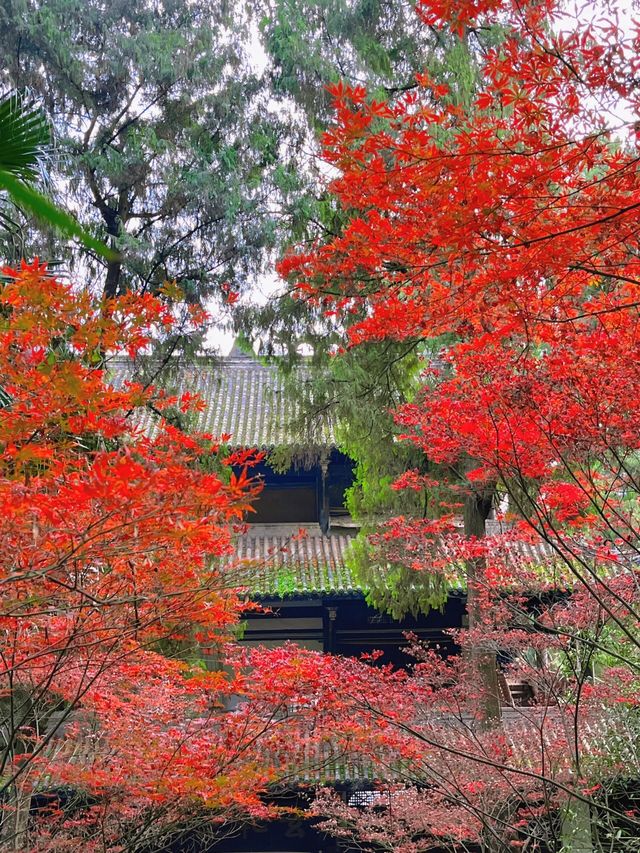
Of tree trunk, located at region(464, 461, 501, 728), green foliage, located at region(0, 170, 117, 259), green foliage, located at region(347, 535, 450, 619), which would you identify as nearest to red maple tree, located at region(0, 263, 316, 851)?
green foliage, located at region(0, 170, 117, 259)

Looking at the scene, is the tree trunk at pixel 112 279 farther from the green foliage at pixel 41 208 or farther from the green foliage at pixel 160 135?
the green foliage at pixel 41 208

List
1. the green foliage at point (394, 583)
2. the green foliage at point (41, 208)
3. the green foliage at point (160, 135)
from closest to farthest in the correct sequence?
the green foliage at point (41, 208)
the green foliage at point (160, 135)
the green foliage at point (394, 583)

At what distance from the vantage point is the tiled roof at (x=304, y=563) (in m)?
12.3

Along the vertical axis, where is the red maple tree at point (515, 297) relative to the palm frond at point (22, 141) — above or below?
below

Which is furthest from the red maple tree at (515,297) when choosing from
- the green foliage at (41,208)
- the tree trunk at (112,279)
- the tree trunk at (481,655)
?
the green foliage at (41,208)

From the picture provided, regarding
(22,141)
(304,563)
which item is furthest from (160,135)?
(304,563)

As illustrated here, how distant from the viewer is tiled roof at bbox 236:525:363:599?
12.3 meters

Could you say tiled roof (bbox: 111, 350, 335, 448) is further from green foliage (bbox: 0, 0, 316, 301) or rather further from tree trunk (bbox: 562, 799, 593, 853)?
tree trunk (bbox: 562, 799, 593, 853)

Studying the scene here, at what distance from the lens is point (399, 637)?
13.8 meters

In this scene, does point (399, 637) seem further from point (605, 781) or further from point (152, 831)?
point (152, 831)

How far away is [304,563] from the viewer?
13.2m

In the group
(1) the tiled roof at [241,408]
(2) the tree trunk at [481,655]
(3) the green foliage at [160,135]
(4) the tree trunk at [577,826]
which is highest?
(3) the green foliage at [160,135]

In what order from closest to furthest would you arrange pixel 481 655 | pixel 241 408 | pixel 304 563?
1. pixel 481 655
2. pixel 304 563
3. pixel 241 408

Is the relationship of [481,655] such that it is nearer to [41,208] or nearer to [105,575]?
[105,575]
